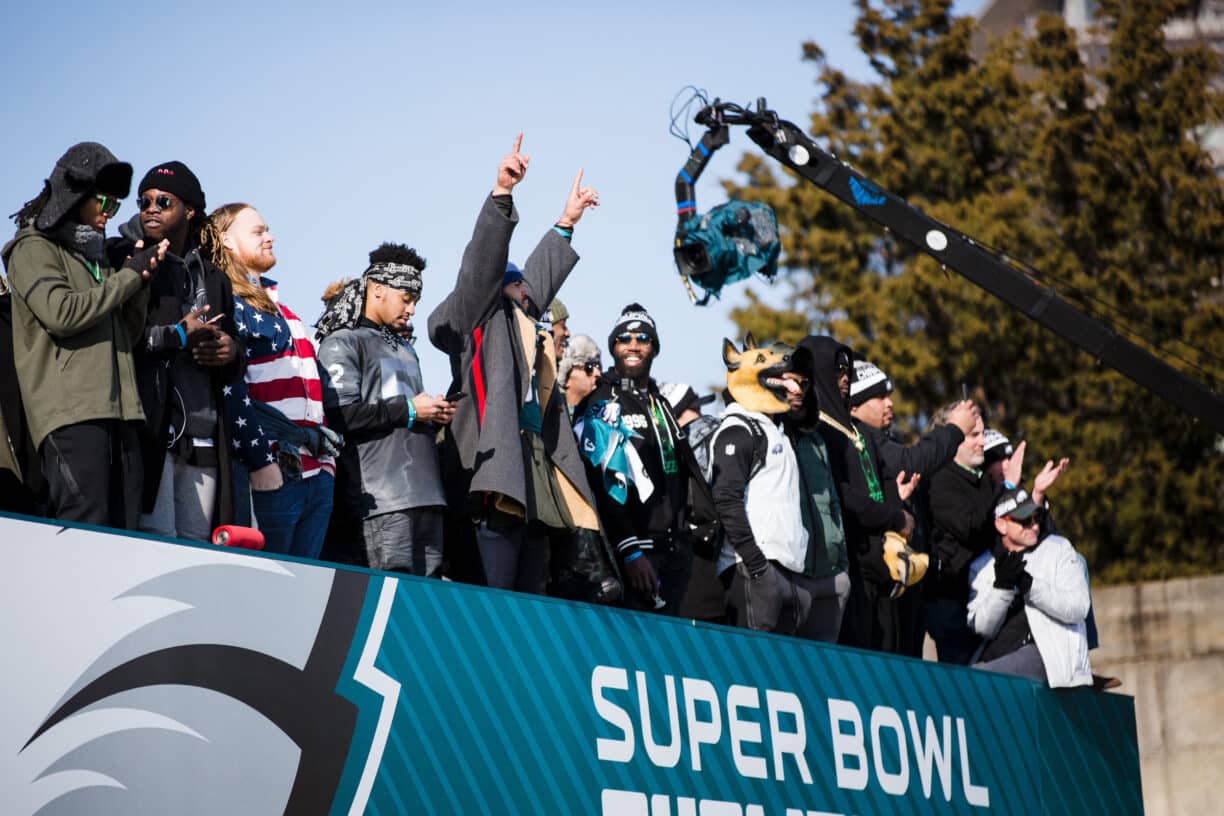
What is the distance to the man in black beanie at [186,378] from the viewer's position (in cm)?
565

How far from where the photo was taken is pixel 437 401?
6668mm

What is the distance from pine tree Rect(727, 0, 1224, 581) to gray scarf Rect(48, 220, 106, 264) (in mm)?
13065

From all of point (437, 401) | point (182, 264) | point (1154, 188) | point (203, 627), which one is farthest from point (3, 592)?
point (1154, 188)

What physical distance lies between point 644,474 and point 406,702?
2529mm

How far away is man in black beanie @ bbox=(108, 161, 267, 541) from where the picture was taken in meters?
5.65

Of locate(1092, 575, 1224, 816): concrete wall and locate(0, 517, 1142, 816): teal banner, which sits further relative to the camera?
locate(1092, 575, 1224, 816): concrete wall

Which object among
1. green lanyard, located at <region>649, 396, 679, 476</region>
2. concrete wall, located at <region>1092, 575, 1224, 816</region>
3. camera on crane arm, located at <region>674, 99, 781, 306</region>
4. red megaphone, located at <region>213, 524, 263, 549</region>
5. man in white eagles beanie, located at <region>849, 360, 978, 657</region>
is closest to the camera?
red megaphone, located at <region>213, 524, 263, 549</region>

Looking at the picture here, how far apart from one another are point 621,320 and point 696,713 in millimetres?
2398

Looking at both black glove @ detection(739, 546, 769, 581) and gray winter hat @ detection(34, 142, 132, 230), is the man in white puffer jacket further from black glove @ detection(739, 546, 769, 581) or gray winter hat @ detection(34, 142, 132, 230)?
gray winter hat @ detection(34, 142, 132, 230)

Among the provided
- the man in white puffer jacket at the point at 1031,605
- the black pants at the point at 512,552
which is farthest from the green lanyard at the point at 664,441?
the man in white puffer jacket at the point at 1031,605

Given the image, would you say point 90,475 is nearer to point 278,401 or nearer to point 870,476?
point 278,401

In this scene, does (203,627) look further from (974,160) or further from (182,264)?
(974,160)

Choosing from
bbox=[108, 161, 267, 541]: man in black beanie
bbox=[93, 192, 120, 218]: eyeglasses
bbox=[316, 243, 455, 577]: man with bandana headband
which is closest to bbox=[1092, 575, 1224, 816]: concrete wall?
bbox=[316, 243, 455, 577]: man with bandana headband

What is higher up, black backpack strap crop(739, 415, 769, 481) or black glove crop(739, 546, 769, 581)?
black backpack strap crop(739, 415, 769, 481)
